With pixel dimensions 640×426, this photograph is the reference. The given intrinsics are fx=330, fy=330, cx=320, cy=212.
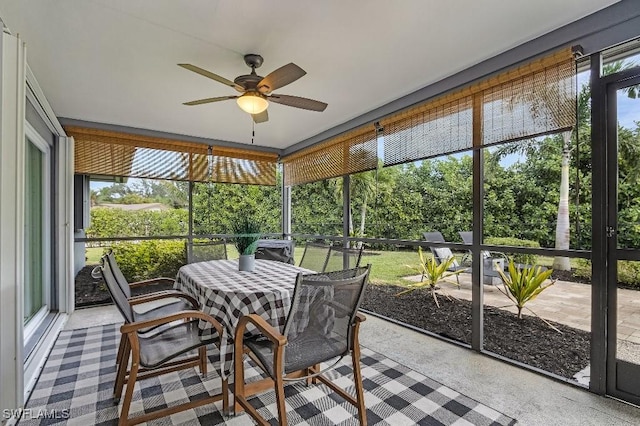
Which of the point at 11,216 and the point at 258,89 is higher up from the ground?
the point at 258,89

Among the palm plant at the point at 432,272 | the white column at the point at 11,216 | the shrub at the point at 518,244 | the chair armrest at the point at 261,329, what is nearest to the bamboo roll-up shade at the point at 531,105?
the shrub at the point at 518,244

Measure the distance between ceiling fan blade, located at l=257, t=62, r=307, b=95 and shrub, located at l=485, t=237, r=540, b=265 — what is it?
2.12m

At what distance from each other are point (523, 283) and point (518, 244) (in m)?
0.34

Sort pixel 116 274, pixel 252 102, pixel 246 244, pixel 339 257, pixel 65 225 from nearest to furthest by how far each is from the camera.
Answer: pixel 116 274 < pixel 252 102 < pixel 246 244 < pixel 339 257 < pixel 65 225

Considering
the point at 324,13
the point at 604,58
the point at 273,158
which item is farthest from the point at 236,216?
the point at 604,58

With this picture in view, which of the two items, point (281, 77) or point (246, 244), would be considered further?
point (246, 244)

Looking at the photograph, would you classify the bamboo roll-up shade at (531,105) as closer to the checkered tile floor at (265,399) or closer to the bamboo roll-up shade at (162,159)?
the checkered tile floor at (265,399)

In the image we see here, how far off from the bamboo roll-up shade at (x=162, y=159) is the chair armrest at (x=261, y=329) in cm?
353

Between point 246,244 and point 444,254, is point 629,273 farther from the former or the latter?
point 246,244

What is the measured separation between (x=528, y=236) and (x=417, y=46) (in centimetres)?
177

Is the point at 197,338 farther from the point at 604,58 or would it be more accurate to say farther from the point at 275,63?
the point at 604,58

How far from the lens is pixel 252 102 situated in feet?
8.40

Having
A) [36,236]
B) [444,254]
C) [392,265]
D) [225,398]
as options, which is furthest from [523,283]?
[36,236]

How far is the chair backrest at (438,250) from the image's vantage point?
333cm
